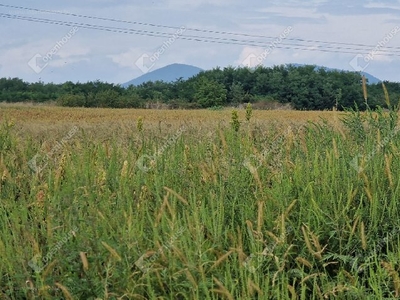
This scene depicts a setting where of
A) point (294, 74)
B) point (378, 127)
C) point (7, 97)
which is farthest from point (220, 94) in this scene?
point (378, 127)

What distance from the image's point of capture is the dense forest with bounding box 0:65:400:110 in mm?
54188

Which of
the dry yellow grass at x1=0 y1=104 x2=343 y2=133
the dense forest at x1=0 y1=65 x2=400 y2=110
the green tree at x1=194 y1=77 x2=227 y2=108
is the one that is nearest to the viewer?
the dry yellow grass at x1=0 y1=104 x2=343 y2=133

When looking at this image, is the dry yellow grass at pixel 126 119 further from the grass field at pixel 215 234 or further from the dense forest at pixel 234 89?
the dense forest at pixel 234 89

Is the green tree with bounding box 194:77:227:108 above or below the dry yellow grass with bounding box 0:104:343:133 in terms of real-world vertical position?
above

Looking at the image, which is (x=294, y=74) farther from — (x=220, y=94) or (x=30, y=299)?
(x=30, y=299)

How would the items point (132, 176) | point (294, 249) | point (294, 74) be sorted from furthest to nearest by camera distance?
point (294, 74)
point (132, 176)
point (294, 249)

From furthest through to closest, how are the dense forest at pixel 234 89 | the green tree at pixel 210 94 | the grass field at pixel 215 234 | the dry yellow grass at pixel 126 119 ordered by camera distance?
the green tree at pixel 210 94 < the dense forest at pixel 234 89 < the dry yellow grass at pixel 126 119 < the grass field at pixel 215 234

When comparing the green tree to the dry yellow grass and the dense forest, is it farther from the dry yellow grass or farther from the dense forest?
the dry yellow grass

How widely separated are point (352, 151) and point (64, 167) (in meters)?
2.50

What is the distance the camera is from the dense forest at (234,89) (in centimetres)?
5419

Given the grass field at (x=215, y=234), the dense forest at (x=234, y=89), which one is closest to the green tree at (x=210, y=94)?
the dense forest at (x=234, y=89)

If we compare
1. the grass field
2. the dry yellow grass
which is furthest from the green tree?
the grass field

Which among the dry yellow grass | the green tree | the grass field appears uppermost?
the green tree

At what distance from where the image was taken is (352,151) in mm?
5070
